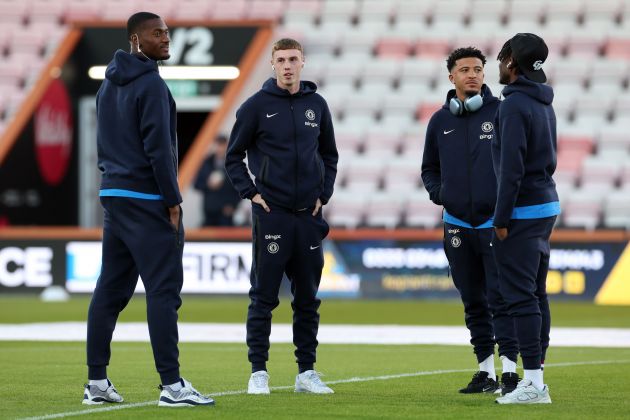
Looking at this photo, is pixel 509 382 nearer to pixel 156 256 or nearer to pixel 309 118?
pixel 309 118

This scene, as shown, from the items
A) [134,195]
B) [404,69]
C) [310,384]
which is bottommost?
[310,384]

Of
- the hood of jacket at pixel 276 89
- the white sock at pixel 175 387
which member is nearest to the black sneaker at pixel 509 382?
the white sock at pixel 175 387

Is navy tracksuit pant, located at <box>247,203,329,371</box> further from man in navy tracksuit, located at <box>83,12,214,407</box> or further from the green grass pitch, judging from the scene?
man in navy tracksuit, located at <box>83,12,214,407</box>

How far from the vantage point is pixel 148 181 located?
7.81m

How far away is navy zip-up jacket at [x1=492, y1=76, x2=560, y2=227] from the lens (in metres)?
7.92

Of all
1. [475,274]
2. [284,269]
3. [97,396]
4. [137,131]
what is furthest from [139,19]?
[475,274]

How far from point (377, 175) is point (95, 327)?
50.1 feet

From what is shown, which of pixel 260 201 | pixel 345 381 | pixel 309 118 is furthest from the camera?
pixel 345 381

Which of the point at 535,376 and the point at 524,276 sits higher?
the point at 524,276

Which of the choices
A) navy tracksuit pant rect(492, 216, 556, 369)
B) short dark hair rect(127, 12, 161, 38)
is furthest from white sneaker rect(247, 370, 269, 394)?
short dark hair rect(127, 12, 161, 38)

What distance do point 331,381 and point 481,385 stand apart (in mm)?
1135

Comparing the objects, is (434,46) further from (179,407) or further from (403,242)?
(179,407)

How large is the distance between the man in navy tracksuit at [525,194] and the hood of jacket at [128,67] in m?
1.97

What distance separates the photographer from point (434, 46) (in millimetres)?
24844
